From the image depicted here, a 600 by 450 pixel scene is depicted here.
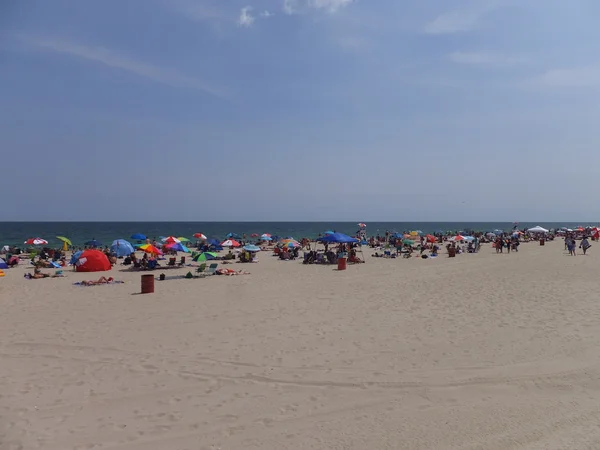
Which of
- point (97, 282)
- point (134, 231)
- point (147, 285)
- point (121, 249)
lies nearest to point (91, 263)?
point (121, 249)

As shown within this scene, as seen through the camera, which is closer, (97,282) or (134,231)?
(97,282)

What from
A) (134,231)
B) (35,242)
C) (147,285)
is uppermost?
(35,242)

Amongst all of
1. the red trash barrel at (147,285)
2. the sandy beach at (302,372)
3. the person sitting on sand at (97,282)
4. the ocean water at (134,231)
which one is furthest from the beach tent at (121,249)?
the ocean water at (134,231)

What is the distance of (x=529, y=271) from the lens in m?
17.1

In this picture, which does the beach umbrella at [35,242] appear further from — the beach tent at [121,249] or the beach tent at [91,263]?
the beach tent at [91,263]

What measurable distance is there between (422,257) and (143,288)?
16.9 metres

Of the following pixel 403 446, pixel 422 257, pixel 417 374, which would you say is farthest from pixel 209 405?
pixel 422 257

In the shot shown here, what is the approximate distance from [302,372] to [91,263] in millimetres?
14530

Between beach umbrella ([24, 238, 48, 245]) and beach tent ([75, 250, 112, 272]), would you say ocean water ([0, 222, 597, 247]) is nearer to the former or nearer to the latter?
beach umbrella ([24, 238, 48, 245])

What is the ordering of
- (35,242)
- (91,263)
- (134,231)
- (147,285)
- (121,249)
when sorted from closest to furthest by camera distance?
(147,285) < (91,263) < (121,249) < (35,242) < (134,231)

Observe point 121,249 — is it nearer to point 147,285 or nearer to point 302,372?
point 147,285

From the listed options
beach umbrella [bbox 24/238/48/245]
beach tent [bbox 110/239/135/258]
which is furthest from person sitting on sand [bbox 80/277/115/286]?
beach umbrella [bbox 24/238/48/245]

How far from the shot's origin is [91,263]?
1758 cm

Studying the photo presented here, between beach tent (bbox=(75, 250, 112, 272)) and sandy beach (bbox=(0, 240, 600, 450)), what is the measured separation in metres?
6.57
